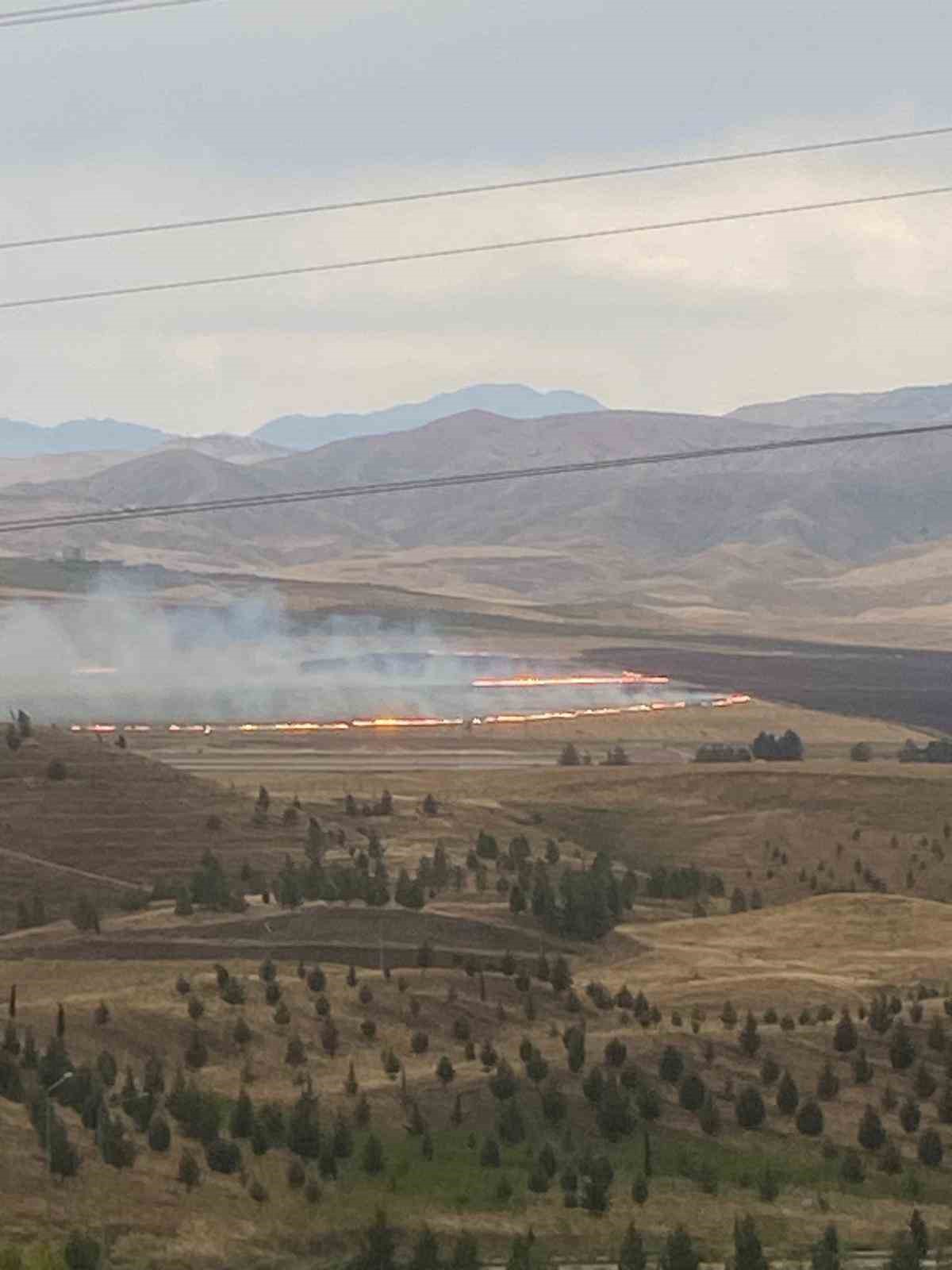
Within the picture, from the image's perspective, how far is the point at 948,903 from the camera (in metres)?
88.8

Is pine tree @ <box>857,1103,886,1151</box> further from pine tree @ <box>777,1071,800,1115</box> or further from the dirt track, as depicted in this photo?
the dirt track

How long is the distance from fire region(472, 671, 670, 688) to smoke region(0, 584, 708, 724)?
4.48 feet

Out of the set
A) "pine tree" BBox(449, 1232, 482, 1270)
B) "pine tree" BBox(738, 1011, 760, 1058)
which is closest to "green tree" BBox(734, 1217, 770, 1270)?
"pine tree" BBox(449, 1232, 482, 1270)

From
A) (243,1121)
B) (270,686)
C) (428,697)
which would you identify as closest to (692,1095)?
(243,1121)

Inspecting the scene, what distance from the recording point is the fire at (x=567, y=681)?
181 meters

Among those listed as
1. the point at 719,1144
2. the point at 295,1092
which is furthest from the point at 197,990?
the point at 719,1144

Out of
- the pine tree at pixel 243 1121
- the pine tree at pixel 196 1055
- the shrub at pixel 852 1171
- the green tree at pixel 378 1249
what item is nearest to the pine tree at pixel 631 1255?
the green tree at pixel 378 1249

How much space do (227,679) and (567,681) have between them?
23.5m

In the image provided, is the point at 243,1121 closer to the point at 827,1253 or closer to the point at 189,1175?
the point at 189,1175

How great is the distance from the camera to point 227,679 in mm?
176500

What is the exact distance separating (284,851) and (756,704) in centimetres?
8768

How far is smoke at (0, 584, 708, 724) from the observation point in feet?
523

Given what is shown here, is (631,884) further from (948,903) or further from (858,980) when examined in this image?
(858,980)

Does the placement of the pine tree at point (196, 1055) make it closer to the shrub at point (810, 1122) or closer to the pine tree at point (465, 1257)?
the shrub at point (810, 1122)
